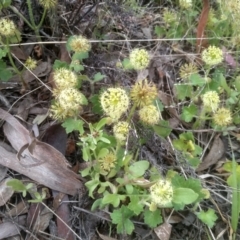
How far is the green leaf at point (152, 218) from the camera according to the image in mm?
1600

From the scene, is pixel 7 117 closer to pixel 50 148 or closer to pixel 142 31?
pixel 50 148

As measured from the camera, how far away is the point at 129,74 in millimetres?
1995

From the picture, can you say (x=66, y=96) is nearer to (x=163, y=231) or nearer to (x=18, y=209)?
(x=18, y=209)

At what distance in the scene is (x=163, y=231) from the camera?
169 centimetres

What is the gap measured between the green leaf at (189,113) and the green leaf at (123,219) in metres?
0.43

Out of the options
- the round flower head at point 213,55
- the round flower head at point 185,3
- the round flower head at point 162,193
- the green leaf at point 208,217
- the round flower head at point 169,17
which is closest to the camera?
the round flower head at point 162,193

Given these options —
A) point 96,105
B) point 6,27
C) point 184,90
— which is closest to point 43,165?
point 96,105

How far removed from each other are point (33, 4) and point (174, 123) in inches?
28.9

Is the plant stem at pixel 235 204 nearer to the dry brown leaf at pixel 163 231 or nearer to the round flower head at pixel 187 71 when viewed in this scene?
the dry brown leaf at pixel 163 231

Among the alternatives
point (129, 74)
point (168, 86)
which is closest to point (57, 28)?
point (129, 74)

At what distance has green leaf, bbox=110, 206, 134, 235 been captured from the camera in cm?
159

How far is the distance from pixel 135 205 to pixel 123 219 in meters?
0.06

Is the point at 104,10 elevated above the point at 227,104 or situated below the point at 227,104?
above

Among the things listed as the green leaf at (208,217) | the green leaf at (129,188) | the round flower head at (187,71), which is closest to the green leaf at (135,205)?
the green leaf at (129,188)
